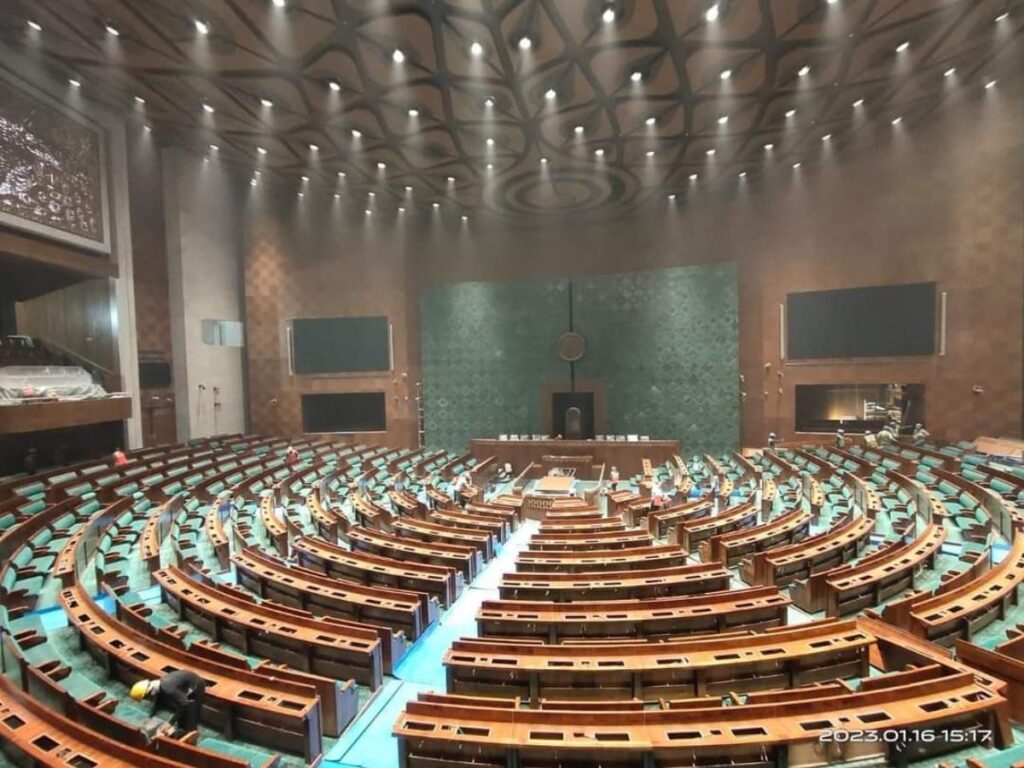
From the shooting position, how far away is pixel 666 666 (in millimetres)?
3361

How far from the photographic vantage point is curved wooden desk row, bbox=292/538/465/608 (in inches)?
209

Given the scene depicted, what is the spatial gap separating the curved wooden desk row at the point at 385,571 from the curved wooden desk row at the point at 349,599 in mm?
314

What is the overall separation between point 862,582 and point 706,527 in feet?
7.95

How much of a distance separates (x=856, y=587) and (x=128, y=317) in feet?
51.9

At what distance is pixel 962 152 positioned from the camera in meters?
12.1

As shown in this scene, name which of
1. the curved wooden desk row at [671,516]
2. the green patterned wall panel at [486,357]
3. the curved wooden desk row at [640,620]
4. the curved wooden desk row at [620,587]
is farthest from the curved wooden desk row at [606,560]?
the green patterned wall panel at [486,357]

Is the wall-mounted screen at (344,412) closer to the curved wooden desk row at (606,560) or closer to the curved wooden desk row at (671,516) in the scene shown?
the curved wooden desk row at (671,516)

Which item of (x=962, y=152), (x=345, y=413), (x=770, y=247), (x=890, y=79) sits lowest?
(x=345, y=413)

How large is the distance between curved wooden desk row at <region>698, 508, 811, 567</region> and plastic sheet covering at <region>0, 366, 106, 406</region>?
12.7 meters

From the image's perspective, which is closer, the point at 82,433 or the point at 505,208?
the point at 82,433

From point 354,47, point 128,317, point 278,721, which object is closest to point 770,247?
point 354,47

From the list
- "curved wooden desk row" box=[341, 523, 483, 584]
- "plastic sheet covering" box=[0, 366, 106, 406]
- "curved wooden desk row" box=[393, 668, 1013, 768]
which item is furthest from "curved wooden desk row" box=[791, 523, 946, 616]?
"plastic sheet covering" box=[0, 366, 106, 406]

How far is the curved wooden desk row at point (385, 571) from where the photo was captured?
209 inches

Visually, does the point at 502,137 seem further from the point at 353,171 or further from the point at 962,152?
the point at 962,152
